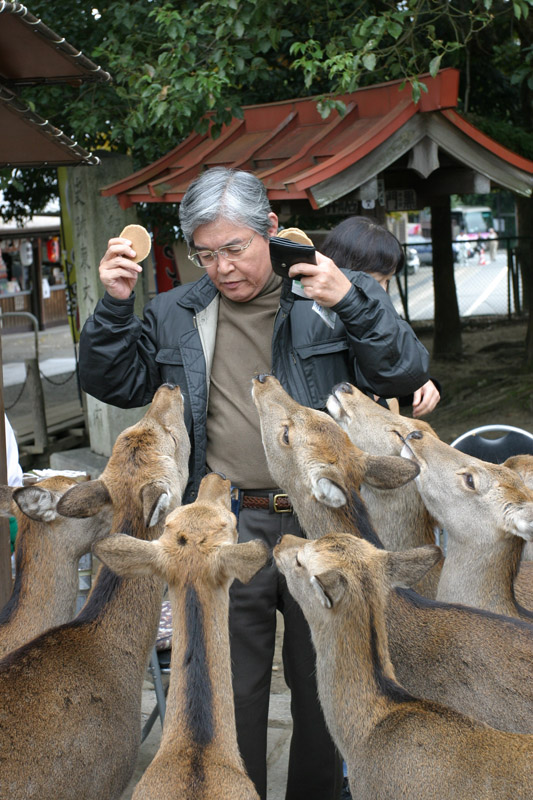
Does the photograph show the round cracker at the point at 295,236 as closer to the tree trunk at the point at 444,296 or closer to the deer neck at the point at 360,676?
the deer neck at the point at 360,676

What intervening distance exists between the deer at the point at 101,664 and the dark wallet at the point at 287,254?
29.3 inches

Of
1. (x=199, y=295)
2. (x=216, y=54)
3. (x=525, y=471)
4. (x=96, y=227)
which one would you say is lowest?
(x=525, y=471)

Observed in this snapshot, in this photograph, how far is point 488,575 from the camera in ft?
13.1

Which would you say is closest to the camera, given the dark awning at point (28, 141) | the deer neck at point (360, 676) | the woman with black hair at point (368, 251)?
the deer neck at point (360, 676)

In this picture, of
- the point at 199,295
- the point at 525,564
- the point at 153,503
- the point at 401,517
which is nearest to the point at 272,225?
the point at 199,295

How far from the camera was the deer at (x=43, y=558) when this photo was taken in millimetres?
3887

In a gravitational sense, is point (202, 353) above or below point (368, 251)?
below

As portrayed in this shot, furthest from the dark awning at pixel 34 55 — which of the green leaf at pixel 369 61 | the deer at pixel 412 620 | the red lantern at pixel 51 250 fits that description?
the red lantern at pixel 51 250

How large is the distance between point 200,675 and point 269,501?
1.08 m

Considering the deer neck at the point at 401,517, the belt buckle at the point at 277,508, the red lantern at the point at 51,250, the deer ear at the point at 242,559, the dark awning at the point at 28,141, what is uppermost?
the red lantern at the point at 51,250

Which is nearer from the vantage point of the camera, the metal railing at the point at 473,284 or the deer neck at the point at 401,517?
the deer neck at the point at 401,517

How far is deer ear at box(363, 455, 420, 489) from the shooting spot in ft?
11.9

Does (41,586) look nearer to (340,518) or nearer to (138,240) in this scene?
(340,518)

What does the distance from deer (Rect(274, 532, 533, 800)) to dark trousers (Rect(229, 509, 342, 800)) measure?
1.77 feet
